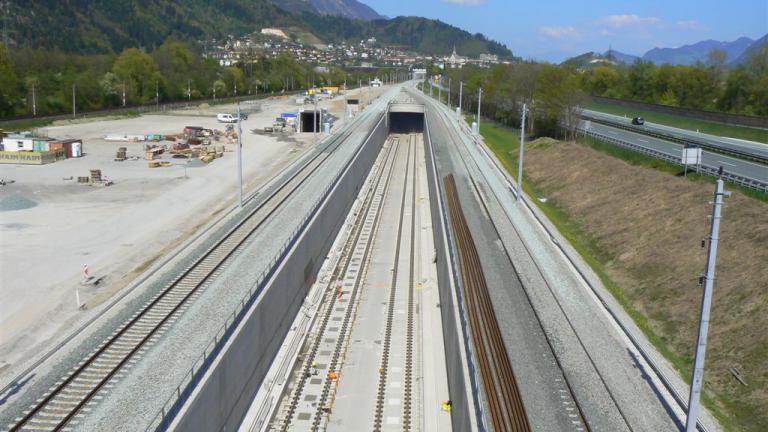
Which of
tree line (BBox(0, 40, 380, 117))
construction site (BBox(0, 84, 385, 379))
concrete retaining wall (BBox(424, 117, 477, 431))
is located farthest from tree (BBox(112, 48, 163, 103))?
concrete retaining wall (BBox(424, 117, 477, 431))

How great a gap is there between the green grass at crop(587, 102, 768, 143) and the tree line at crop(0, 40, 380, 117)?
69.0m

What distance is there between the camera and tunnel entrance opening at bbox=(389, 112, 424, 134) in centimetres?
9144

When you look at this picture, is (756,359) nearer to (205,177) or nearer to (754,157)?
(754,157)

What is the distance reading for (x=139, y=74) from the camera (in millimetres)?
106938

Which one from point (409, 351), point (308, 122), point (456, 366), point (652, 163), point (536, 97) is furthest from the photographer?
point (308, 122)

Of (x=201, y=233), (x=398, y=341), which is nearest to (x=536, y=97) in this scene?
(x=201, y=233)

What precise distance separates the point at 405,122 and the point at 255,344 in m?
78.0

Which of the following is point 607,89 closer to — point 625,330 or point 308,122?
point 308,122

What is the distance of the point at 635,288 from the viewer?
857 inches

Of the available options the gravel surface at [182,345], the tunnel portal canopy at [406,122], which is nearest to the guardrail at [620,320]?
the gravel surface at [182,345]

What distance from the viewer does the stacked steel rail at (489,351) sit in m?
12.5

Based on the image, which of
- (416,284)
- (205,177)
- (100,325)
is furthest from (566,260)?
(205,177)

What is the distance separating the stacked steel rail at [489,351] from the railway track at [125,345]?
25.6ft

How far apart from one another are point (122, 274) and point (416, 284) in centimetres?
1148
